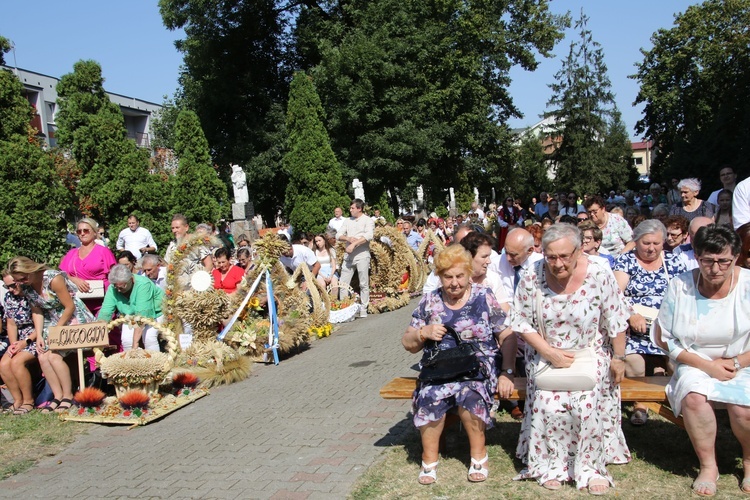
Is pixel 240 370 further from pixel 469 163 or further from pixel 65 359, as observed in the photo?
pixel 469 163

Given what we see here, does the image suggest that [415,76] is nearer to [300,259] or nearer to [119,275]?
[300,259]

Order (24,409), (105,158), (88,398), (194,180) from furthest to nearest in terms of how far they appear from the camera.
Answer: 1. (194,180)
2. (105,158)
3. (24,409)
4. (88,398)

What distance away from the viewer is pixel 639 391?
4777 millimetres

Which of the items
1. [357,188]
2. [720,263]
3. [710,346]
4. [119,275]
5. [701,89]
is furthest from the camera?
[701,89]

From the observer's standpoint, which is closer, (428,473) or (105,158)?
(428,473)

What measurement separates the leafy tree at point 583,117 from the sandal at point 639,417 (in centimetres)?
5120

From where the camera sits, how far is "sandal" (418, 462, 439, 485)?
Answer: 4.64 m

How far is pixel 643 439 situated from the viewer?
208 inches

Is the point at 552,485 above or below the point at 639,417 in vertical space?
below

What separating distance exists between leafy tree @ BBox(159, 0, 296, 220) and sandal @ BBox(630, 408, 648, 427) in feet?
77.6

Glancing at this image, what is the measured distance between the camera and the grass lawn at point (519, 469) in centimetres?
437

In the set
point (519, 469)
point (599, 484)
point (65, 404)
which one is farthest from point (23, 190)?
point (599, 484)

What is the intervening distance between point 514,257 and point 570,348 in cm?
173

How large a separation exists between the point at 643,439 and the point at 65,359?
603 cm
